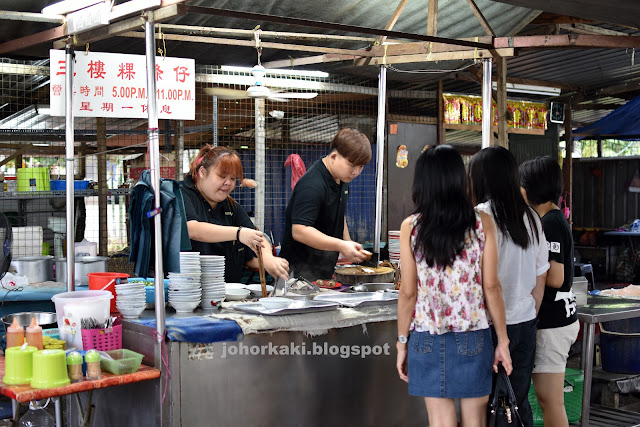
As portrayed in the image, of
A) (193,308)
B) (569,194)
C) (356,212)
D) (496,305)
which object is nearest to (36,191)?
(356,212)

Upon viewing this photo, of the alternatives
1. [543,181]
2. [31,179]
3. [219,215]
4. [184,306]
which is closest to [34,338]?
[184,306]

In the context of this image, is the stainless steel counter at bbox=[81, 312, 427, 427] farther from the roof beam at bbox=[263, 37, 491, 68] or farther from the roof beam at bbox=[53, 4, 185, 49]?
the roof beam at bbox=[263, 37, 491, 68]

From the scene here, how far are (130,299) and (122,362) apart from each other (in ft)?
1.60

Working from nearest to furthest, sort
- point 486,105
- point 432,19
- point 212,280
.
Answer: point 212,280, point 486,105, point 432,19

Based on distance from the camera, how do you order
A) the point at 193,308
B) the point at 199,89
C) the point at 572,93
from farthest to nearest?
1. the point at 572,93
2. the point at 199,89
3. the point at 193,308

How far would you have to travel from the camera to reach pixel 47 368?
290 centimetres

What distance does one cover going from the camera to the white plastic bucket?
10.8 feet

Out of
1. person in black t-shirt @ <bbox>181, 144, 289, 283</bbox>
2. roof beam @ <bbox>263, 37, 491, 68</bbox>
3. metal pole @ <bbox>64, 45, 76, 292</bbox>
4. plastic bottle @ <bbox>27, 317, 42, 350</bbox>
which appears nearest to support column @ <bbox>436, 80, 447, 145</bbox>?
roof beam @ <bbox>263, 37, 491, 68</bbox>

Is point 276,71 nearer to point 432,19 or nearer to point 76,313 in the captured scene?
point 432,19

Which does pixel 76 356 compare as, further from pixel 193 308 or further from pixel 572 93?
pixel 572 93

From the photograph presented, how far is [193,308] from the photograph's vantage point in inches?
144

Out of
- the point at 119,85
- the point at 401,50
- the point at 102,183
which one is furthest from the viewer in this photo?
the point at 102,183

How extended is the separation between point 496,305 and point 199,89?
16.6 ft

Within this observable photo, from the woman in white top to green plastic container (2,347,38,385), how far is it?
2165mm
